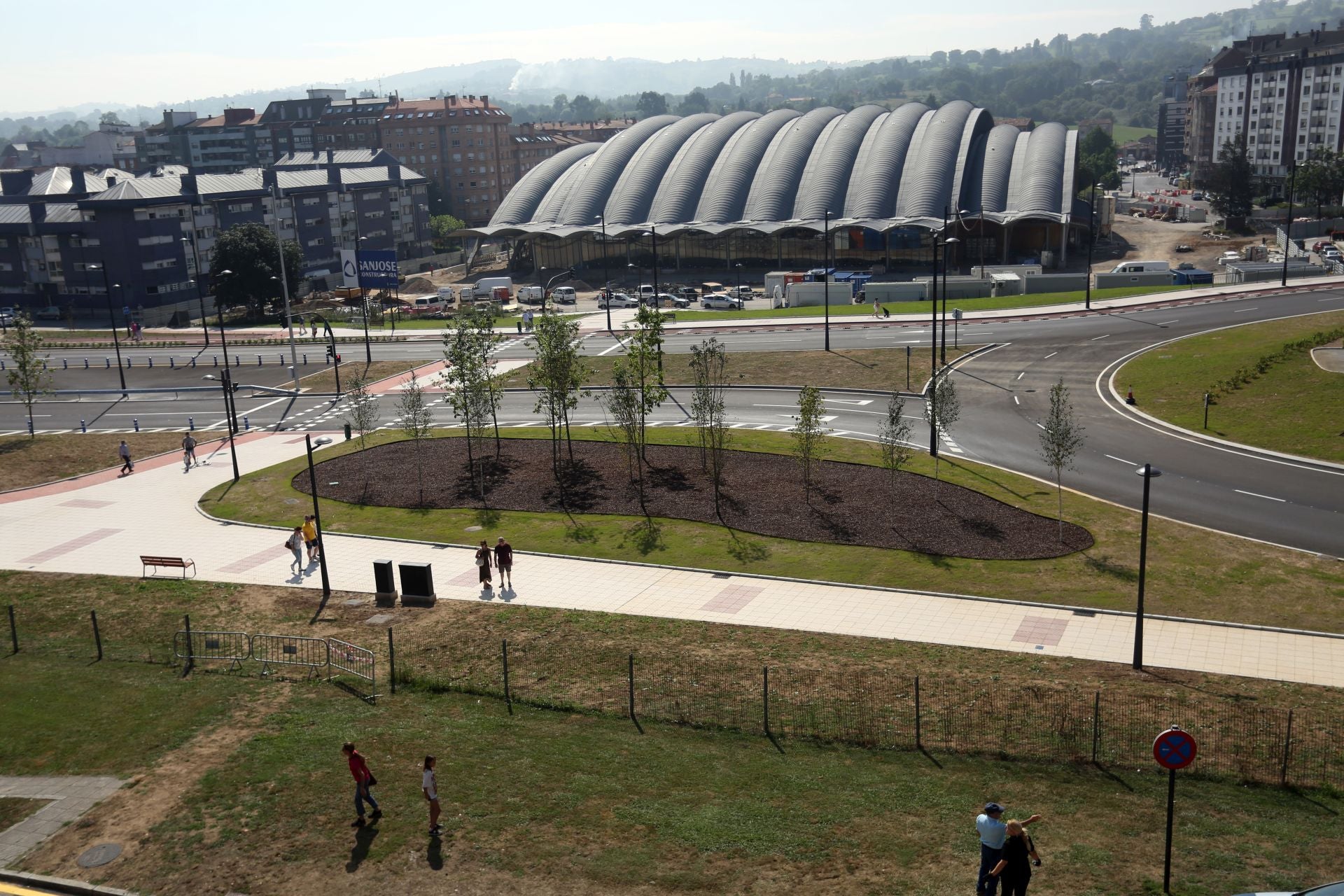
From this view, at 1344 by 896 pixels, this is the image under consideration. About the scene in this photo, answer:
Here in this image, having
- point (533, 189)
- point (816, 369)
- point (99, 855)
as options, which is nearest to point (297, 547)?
point (99, 855)

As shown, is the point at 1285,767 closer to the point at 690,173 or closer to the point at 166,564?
the point at 166,564

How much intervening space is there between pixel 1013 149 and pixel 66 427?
91.4m

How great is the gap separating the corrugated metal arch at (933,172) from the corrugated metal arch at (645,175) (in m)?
27.4

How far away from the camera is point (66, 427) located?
5797 centimetres

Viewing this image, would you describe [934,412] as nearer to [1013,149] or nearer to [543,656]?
[543,656]

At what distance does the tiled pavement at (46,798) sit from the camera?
17781 millimetres

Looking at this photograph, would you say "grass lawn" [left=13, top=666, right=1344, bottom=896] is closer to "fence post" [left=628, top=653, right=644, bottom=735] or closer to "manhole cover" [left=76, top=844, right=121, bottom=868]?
"fence post" [left=628, top=653, right=644, bottom=735]

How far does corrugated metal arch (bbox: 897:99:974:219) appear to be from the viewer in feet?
344

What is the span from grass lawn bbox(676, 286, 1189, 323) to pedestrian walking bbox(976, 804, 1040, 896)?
201 feet

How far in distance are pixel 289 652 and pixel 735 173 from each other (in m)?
96.5

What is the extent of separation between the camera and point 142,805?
1872cm

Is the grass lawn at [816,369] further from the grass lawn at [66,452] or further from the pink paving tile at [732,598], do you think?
the pink paving tile at [732,598]

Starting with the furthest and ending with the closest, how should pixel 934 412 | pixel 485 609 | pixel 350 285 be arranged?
1. pixel 350 285
2. pixel 934 412
3. pixel 485 609

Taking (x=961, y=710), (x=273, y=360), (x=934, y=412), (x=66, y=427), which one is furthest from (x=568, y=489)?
(x=273, y=360)
